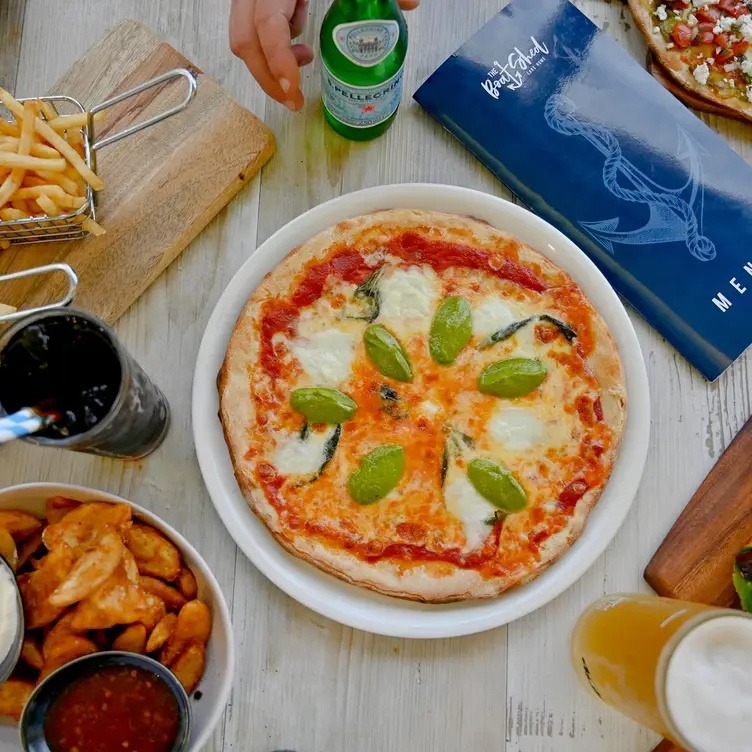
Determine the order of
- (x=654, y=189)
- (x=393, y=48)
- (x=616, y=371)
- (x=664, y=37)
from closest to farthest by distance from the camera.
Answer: (x=393, y=48)
(x=616, y=371)
(x=654, y=189)
(x=664, y=37)

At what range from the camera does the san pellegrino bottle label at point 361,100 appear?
2244 mm

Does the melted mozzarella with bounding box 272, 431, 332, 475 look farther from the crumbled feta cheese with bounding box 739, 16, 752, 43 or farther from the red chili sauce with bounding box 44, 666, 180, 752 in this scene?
the crumbled feta cheese with bounding box 739, 16, 752, 43

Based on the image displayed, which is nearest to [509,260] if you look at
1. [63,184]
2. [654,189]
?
[654,189]

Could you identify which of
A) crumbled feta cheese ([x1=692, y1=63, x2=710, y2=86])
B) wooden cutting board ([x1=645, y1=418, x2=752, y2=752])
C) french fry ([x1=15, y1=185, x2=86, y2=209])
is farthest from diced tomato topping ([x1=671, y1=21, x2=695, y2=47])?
french fry ([x1=15, y1=185, x2=86, y2=209])

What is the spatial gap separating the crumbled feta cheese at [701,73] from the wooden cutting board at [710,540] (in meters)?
1.24

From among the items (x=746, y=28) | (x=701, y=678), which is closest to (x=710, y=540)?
(x=701, y=678)

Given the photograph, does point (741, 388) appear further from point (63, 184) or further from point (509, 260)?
point (63, 184)

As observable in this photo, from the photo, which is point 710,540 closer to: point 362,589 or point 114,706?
point 362,589

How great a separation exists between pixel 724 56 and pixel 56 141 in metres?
2.20

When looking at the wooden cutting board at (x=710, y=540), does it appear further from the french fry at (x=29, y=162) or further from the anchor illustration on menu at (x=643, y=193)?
the french fry at (x=29, y=162)

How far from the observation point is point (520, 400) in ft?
7.54

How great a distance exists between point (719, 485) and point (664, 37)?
1.54 metres

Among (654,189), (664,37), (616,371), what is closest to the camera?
(616,371)

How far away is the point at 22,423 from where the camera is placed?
178 centimetres
